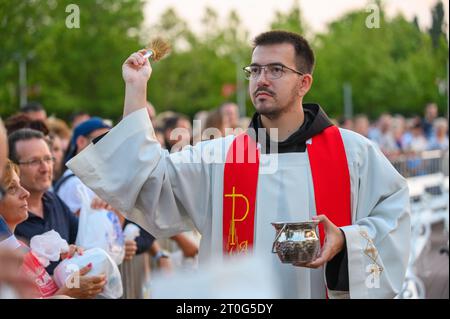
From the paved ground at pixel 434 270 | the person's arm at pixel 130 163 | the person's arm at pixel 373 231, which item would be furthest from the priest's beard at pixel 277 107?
the paved ground at pixel 434 270

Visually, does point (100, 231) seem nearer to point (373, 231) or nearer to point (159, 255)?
point (159, 255)

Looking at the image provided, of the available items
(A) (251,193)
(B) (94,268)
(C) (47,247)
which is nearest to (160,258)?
(B) (94,268)

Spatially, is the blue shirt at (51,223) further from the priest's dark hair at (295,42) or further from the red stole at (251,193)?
the priest's dark hair at (295,42)

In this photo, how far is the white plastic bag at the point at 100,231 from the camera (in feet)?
18.1

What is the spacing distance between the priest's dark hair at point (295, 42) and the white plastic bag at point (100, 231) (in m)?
1.74

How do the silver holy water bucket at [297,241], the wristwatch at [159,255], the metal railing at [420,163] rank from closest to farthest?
the silver holy water bucket at [297,241] < the wristwatch at [159,255] < the metal railing at [420,163]

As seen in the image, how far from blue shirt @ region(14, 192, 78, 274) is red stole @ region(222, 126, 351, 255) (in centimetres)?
117

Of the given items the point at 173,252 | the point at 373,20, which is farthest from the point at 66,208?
the point at 173,252

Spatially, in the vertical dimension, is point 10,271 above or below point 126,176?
below

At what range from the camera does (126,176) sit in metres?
3.91

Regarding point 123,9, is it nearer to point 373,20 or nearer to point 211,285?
point 373,20

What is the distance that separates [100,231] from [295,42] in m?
1.88

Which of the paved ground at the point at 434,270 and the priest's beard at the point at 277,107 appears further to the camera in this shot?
the paved ground at the point at 434,270
